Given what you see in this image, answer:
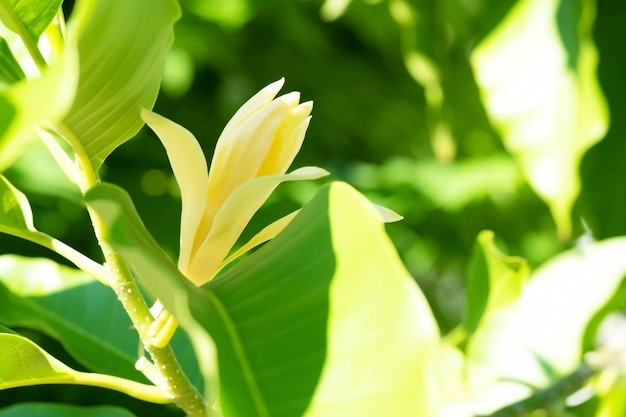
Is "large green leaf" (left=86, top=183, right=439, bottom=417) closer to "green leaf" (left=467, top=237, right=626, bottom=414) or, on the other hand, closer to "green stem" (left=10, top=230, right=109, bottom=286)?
"green stem" (left=10, top=230, right=109, bottom=286)

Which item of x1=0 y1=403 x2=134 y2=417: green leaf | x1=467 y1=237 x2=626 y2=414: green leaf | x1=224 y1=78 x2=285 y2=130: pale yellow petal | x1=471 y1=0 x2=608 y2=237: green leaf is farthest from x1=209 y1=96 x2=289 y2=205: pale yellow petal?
x1=471 y1=0 x2=608 y2=237: green leaf

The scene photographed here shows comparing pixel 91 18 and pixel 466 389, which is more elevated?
pixel 91 18

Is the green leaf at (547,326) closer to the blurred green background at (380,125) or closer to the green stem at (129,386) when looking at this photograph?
the blurred green background at (380,125)

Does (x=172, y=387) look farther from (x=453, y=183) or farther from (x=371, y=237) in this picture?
(x=453, y=183)

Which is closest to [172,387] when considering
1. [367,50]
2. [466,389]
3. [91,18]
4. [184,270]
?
[184,270]

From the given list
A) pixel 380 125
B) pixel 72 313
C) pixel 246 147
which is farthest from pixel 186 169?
pixel 380 125

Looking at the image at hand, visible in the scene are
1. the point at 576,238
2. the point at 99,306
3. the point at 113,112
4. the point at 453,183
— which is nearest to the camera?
the point at 113,112

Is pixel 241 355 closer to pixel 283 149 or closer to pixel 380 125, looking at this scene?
pixel 283 149
